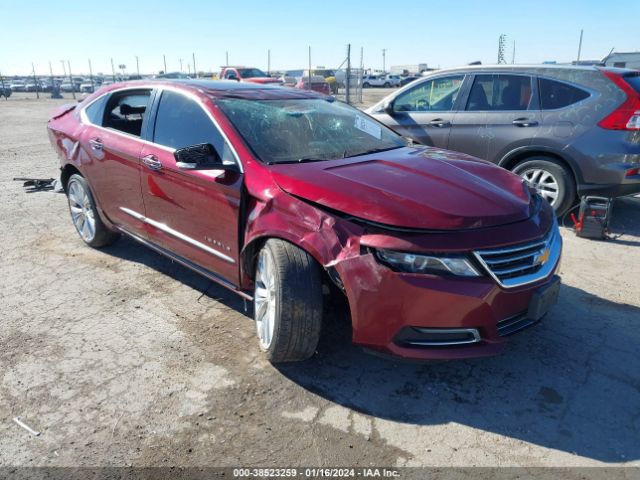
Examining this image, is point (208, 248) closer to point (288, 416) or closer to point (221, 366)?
point (221, 366)

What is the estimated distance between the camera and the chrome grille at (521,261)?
266 centimetres

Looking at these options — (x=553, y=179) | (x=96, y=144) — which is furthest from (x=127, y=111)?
(x=553, y=179)

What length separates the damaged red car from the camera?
2.63 meters

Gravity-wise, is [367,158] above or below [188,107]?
below

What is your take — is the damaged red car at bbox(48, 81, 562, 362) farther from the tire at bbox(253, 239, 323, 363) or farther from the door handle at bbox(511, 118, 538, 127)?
the door handle at bbox(511, 118, 538, 127)

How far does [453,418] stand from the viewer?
2.74 metres

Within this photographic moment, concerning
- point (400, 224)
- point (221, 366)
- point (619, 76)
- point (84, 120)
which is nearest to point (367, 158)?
point (400, 224)

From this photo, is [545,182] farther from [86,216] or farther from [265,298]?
[86,216]

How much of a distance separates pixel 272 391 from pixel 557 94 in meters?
5.04

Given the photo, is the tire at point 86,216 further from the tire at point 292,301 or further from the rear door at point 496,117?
the rear door at point 496,117

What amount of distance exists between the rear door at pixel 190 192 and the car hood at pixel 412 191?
1.60 ft

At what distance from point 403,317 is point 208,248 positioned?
1585mm

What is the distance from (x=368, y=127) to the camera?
13.8 feet

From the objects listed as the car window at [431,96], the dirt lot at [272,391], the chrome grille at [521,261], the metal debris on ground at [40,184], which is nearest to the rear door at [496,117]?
the car window at [431,96]
